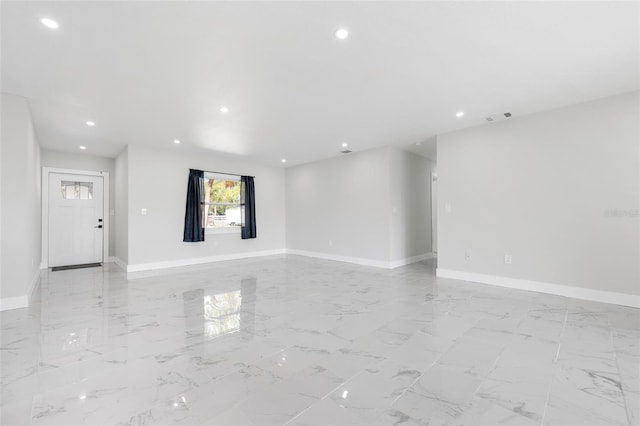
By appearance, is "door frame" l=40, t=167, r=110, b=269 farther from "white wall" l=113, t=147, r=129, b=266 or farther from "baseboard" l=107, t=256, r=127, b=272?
"white wall" l=113, t=147, r=129, b=266

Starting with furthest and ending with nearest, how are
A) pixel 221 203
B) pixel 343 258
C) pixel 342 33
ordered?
pixel 221 203 < pixel 343 258 < pixel 342 33

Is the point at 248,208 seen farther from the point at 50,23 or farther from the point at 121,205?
the point at 50,23

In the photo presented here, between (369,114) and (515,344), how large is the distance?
3156 millimetres

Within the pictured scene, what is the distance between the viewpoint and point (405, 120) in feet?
14.6

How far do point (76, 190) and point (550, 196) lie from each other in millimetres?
8955

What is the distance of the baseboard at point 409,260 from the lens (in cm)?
604

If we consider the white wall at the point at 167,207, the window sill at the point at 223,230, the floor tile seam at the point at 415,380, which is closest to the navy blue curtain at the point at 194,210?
the white wall at the point at 167,207

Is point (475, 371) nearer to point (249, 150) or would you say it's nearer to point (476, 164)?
point (476, 164)

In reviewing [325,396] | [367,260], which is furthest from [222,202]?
[325,396]

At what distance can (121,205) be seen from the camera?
624 cm

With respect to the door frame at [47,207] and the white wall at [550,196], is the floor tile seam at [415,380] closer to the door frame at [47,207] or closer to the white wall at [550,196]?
the white wall at [550,196]

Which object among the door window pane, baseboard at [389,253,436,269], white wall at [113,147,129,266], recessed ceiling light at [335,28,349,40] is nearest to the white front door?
the door window pane

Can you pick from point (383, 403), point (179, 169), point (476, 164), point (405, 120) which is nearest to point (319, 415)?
point (383, 403)

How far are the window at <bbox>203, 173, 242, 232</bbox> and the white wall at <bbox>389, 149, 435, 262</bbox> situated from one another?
3905 mm
